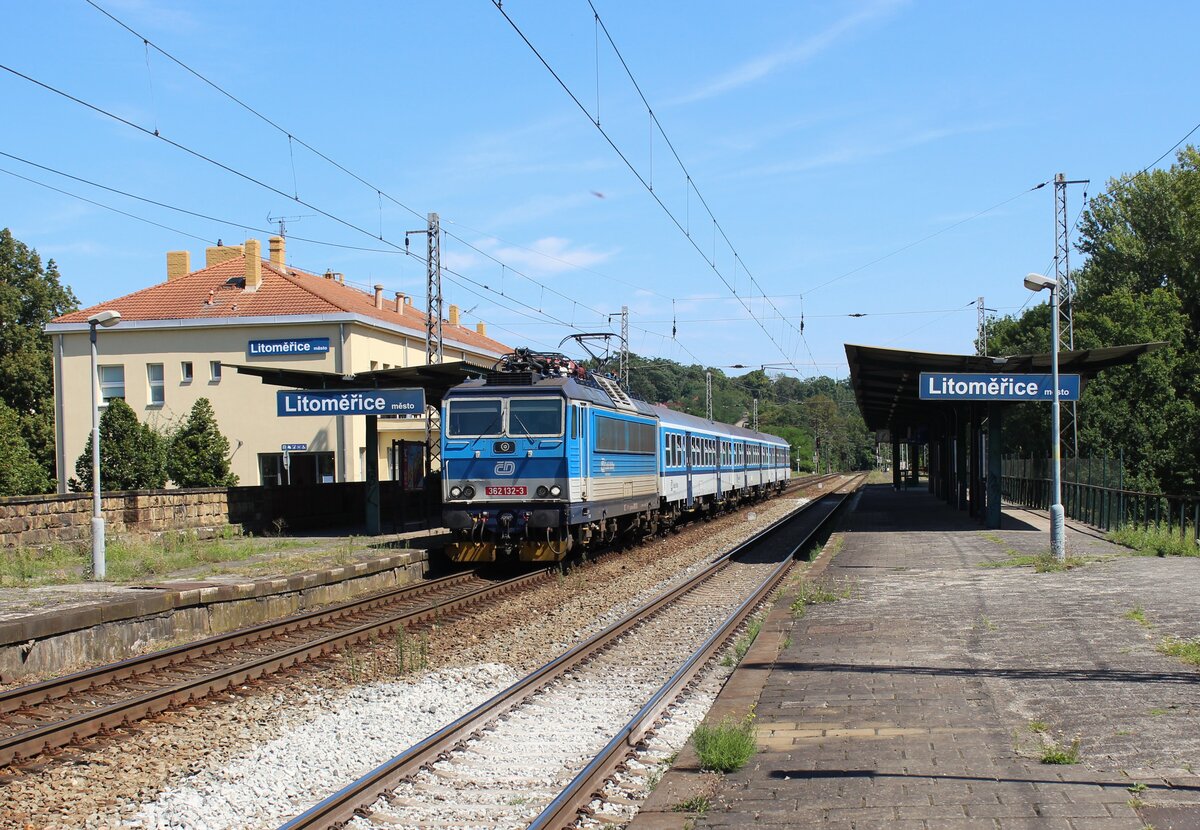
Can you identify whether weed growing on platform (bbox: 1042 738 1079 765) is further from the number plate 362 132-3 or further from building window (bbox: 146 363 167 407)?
building window (bbox: 146 363 167 407)

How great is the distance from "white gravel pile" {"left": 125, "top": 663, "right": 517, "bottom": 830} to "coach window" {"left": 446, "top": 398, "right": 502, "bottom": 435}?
284 inches

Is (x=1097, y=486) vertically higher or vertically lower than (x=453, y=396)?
lower

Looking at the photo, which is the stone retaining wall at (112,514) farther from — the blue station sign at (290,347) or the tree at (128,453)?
the blue station sign at (290,347)

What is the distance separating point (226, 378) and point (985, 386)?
93.2ft

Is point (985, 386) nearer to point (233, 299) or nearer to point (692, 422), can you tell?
point (692, 422)

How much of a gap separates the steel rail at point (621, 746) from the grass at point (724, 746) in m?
0.49

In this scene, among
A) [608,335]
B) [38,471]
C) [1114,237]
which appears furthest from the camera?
[1114,237]

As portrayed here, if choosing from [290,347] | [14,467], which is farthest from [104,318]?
[290,347]

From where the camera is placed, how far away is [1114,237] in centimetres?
5791

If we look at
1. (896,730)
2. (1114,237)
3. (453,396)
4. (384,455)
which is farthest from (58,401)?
(1114,237)

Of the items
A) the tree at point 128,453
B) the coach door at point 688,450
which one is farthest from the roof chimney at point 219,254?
the coach door at point 688,450

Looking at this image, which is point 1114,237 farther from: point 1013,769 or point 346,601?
point 1013,769

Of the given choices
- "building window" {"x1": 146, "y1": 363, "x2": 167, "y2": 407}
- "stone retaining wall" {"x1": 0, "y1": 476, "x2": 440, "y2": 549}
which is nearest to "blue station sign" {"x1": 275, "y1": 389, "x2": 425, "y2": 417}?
"stone retaining wall" {"x1": 0, "y1": 476, "x2": 440, "y2": 549}

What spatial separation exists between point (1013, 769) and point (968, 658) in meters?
3.29
